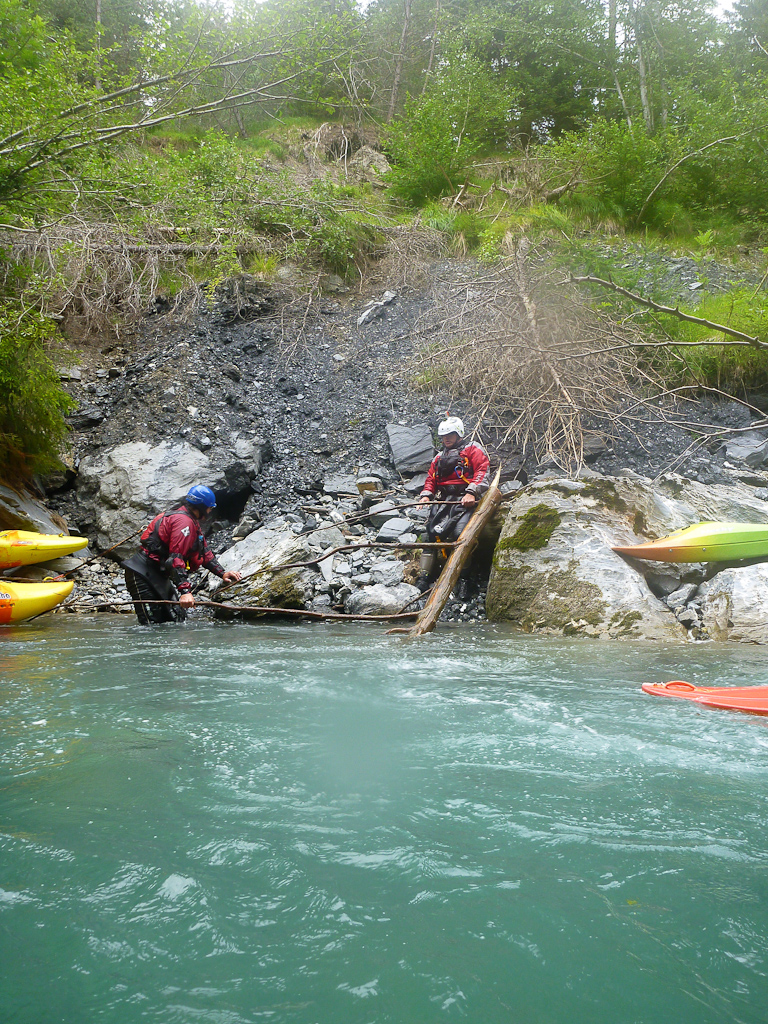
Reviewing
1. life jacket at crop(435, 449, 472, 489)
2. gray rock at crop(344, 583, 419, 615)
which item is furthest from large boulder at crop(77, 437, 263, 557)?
gray rock at crop(344, 583, 419, 615)

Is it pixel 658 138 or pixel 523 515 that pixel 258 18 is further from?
pixel 658 138

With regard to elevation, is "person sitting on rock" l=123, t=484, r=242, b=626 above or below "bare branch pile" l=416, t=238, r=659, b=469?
below

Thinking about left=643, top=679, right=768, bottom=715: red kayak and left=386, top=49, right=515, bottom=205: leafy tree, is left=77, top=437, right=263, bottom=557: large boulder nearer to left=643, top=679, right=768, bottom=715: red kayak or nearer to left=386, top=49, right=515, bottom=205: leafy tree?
left=643, top=679, right=768, bottom=715: red kayak

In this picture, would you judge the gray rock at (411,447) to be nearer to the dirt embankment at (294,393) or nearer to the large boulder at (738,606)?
the dirt embankment at (294,393)

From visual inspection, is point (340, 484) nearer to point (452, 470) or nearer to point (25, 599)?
point (452, 470)

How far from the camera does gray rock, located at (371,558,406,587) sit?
653 centimetres

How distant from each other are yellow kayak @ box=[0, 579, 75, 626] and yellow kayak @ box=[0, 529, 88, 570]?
46 centimetres

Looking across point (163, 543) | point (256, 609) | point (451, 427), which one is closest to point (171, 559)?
point (163, 543)

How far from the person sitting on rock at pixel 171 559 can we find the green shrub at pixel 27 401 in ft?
10.3

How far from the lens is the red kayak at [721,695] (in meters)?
3.00

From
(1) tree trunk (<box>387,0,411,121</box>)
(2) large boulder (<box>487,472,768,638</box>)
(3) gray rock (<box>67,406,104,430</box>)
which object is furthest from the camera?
(1) tree trunk (<box>387,0,411,121</box>)

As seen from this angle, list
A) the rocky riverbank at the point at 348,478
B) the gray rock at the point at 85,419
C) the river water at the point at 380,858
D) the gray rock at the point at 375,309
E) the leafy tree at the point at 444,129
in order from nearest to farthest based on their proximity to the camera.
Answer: the river water at the point at 380,858, the rocky riverbank at the point at 348,478, the gray rock at the point at 85,419, the gray rock at the point at 375,309, the leafy tree at the point at 444,129

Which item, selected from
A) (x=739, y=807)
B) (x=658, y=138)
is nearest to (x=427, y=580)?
(x=739, y=807)

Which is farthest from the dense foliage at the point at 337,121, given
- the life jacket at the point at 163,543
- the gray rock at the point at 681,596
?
the gray rock at the point at 681,596
